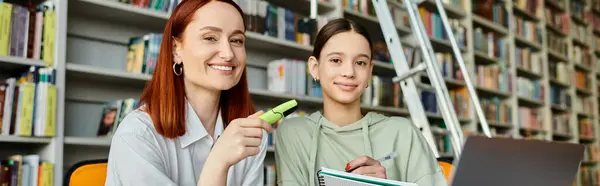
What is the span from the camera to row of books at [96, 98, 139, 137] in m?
2.19

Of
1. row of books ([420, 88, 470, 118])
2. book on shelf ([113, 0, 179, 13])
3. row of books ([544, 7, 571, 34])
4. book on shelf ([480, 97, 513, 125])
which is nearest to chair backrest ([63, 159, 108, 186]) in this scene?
book on shelf ([113, 0, 179, 13])

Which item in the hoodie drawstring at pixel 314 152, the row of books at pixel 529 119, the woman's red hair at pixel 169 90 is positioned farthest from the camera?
the row of books at pixel 529 119

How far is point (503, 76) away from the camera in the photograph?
4.71 metres

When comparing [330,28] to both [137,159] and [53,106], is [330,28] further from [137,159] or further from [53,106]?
[53,106]

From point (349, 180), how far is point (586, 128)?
6216 millimetres

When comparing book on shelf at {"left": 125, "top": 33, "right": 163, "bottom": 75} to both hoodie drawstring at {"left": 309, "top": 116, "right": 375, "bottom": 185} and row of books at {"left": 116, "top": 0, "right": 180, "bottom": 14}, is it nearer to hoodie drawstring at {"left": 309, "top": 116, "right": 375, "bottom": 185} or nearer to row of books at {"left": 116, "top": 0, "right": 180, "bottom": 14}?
row of books at {"left": 116, "top": 0, "right": 180, "bottom": 14}

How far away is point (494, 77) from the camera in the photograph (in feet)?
15.0

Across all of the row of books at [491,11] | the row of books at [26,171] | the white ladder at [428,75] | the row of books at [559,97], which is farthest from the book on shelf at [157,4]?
the row of books at [559,97]

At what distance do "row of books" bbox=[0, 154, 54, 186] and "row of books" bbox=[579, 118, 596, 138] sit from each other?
584 centimetres

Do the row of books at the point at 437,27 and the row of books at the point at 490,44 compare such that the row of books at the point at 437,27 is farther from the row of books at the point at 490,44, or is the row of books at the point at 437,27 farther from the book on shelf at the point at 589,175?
the book on shelf at the point at 589,175

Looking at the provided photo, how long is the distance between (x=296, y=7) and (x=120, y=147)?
7.80 feet

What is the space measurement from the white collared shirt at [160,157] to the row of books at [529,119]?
4293mm

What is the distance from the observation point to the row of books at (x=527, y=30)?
5113 millimetres

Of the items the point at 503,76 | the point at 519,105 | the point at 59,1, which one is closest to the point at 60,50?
the point at 59,1
